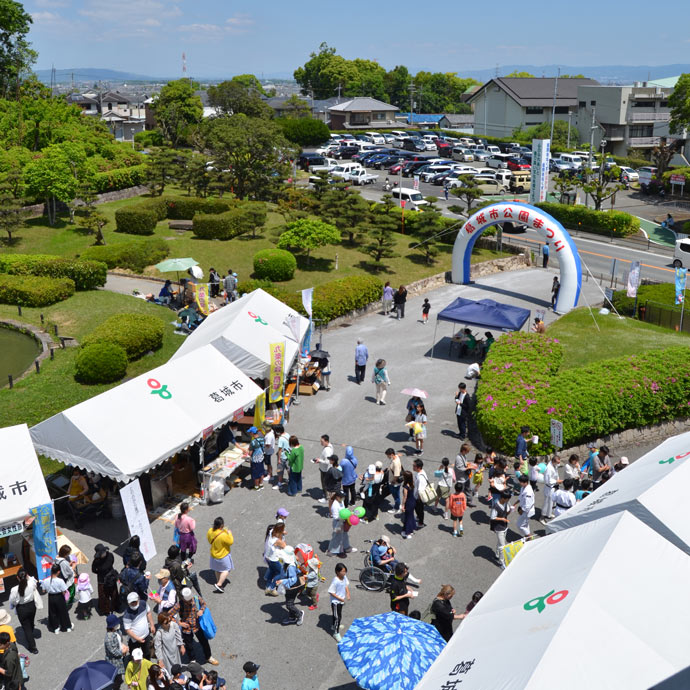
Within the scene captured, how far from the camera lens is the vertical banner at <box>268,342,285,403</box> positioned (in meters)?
18.3

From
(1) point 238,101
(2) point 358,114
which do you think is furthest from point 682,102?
(2) point 358,114

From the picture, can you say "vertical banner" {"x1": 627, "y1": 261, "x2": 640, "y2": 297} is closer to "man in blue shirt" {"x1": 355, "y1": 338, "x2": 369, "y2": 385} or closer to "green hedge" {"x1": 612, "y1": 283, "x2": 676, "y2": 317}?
"green hedge" {"x1": 612, "y1": 283, "x2": 676, "y2": 317}

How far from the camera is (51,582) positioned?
433 inches

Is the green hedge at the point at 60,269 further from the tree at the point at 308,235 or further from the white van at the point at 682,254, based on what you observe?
the white van at the point at 682,254

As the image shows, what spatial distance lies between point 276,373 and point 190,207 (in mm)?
22241

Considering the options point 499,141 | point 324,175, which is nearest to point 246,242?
point 324,175

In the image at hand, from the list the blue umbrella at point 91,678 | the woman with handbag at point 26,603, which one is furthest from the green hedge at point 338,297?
the blue umbrella at point 91,678

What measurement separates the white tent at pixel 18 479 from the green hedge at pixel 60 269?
603 inches

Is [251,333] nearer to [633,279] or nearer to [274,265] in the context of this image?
[274,265]

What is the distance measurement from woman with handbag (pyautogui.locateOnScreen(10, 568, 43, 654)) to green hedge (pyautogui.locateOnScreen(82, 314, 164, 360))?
11.1 m

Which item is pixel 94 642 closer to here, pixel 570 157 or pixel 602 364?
pixel 602 364

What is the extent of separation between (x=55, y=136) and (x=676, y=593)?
46910 mm

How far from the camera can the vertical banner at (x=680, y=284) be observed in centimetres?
2514

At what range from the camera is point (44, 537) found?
12.2 metres
